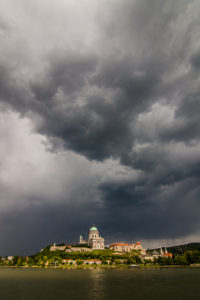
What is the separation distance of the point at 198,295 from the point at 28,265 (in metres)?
164

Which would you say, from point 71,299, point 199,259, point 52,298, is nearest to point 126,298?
point 71,299

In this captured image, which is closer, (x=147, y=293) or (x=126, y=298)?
(x=126, y=298)

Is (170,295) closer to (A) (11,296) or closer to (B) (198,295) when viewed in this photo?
(B) (198,295)

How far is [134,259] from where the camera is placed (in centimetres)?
18075

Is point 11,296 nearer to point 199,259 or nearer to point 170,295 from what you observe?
point 170,295

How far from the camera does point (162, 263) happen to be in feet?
548

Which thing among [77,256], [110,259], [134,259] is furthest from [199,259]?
[77,256]

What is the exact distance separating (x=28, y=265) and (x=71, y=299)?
15893cm

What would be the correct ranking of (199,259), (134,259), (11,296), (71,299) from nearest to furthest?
1. (71,299)
2. (11,296)
3. (199,259)
4. (134,259)

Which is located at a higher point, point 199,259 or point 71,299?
point 199,259

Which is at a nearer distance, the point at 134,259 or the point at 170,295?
the point at 170,295

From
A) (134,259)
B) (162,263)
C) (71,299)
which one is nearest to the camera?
(71,299)

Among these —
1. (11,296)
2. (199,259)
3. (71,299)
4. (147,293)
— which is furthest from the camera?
(199,259)

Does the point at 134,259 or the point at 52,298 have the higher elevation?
the point at 134,259
